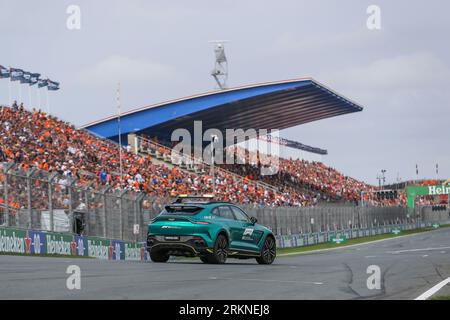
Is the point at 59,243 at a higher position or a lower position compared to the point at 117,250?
higher

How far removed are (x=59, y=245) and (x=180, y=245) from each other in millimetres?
6162

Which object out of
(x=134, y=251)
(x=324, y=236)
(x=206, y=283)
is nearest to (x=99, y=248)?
(x=134, y=251)

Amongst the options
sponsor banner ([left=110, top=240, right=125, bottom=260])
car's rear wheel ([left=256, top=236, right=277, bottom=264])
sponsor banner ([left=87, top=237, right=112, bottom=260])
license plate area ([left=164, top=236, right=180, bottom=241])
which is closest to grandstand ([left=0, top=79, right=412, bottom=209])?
sponsor banner ([left=87, top=237, right=112, bottom=260])

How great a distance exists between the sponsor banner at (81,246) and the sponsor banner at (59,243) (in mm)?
194

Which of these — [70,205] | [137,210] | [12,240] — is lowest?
[12,240]

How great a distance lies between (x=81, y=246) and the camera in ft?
78.0

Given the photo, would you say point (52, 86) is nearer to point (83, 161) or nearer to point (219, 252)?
point (83, 161)

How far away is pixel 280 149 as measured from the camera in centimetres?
9056

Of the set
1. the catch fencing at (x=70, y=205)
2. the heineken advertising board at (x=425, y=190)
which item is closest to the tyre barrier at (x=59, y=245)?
the catch fencing at (x=70, y=205)

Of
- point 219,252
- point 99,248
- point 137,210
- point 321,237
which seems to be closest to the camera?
point 219,252

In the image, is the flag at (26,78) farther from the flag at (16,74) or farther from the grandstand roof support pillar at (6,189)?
the grandstand roof support pillar at (6,189)

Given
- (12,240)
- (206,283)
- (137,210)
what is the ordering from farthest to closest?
(137,210)
(12,240)
(206,283)

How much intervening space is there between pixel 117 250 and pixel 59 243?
3.64m

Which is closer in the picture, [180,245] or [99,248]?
[180,245]
